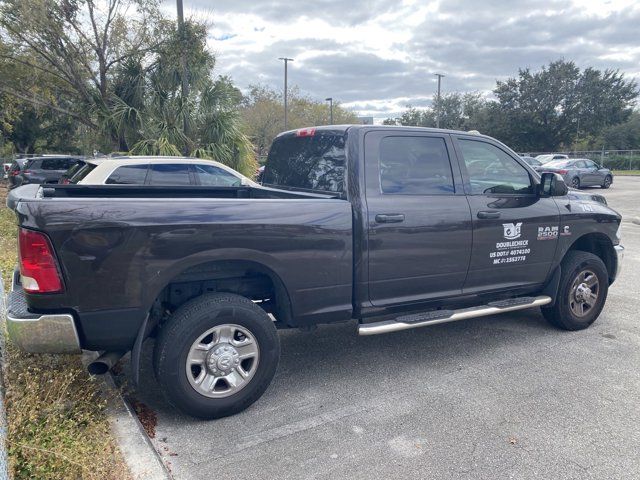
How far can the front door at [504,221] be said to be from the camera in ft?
14.3

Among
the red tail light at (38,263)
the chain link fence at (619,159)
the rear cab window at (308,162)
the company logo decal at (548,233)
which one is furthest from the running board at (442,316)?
the chain link fence at (619,159)

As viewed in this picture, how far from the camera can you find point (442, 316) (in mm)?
4129

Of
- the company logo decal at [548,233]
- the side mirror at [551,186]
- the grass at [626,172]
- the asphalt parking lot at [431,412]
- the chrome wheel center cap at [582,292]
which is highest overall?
the side mirror at [551,186]

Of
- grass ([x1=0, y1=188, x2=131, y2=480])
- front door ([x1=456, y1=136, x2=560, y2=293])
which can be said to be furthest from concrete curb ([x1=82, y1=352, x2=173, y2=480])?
front door ([x1=456, y1=136, x2=560, y2=293])

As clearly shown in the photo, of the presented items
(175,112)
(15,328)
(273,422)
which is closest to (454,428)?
(273,422)

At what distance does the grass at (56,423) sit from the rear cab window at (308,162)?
2226 mm

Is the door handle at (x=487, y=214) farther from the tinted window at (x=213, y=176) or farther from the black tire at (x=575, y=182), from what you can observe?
the black tire at (x=575, y=182)

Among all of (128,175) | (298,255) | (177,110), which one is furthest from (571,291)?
(177,110)

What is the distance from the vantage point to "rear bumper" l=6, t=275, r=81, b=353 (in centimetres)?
290

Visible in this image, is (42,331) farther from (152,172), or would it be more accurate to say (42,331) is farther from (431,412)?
(152,172)

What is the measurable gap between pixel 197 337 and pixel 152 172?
18.6 feet

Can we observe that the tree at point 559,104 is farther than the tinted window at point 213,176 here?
Yes

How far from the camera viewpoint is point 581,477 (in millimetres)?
2836

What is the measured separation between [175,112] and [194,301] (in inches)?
395
